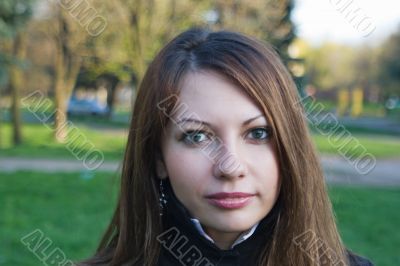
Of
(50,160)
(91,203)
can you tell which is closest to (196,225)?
(91,203)

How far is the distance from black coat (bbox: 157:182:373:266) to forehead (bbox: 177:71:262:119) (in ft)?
0.91

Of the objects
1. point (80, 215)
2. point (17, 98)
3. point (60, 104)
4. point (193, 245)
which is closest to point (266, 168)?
point (193, 245)

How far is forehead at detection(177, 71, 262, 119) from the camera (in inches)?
57.2

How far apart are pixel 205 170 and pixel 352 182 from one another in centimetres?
981

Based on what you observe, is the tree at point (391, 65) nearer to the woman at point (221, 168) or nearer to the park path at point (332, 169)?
the park path at point (332, 169)

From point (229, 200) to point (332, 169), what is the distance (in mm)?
11268

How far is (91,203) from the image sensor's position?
760 cm

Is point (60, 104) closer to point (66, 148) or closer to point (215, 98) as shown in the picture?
point (66, 148)

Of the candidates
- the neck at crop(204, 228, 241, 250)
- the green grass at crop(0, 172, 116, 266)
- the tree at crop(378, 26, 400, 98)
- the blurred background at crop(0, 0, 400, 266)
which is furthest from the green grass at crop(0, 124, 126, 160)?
the tree at crop(378, 26, 400, 98)

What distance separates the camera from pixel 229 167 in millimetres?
1407

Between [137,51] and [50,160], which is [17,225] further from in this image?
[137,51]

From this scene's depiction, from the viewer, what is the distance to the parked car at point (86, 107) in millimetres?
32406

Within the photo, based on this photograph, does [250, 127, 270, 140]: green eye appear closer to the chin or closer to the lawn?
the chin

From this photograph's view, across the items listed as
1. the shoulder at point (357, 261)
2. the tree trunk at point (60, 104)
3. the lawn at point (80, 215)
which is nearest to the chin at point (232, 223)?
the shoulder at point (357, 261)
